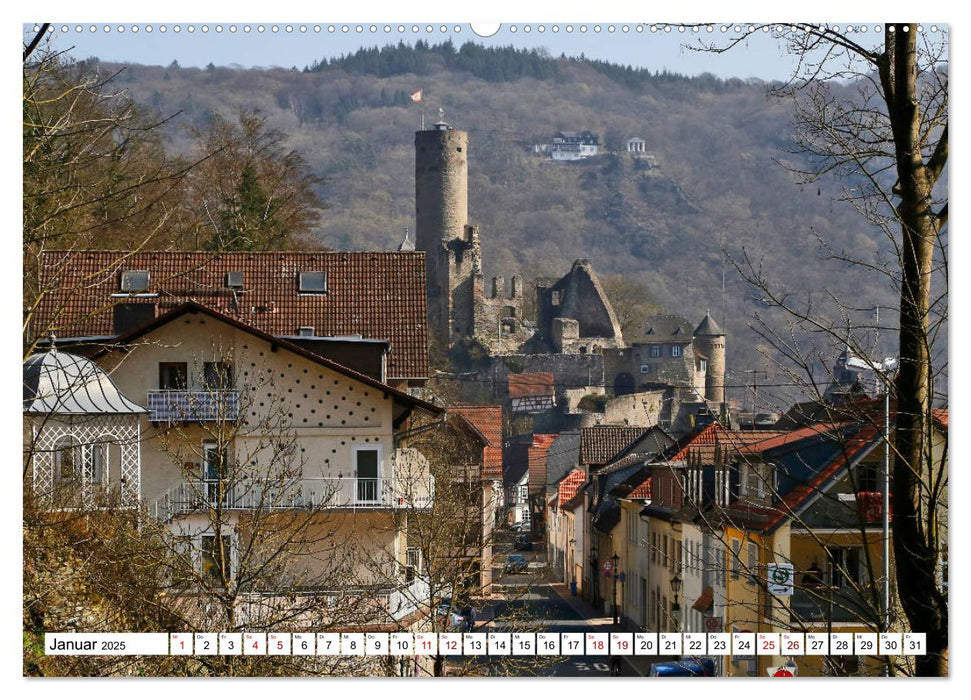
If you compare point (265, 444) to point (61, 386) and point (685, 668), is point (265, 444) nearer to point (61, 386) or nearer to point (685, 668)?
point (61, 386)

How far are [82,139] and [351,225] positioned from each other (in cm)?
2593

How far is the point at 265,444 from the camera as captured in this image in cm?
1143

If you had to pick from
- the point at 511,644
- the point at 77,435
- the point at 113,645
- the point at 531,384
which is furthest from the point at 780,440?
the point at 531,384

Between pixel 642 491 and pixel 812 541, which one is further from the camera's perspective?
pixel 642 491

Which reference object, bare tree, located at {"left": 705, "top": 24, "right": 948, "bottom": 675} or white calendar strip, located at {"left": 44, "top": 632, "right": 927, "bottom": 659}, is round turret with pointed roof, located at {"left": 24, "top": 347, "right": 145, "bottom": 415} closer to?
white calendar strip, located at {"left": 44, "top": 632, "right": 927, "bottom": 659}

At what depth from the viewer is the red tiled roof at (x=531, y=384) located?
67.4 m

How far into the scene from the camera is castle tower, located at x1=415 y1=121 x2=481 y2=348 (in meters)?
80.9

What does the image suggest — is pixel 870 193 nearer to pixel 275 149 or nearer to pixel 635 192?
pixel 275 149

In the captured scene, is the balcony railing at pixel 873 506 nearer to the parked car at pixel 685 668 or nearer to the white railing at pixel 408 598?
the parked car at pixel 685 668

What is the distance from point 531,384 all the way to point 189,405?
6135cm

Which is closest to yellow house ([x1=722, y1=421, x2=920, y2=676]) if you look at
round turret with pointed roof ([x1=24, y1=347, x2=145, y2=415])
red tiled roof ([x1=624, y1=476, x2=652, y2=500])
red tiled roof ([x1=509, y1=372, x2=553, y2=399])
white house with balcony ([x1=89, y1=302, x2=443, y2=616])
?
round turret with pointed roof ([x1=24, y1=347, x2=145, y2=415])

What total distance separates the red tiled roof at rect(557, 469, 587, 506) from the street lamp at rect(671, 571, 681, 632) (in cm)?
2520

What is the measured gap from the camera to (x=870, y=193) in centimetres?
661

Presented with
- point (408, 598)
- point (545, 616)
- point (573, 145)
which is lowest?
point (545, 616)
